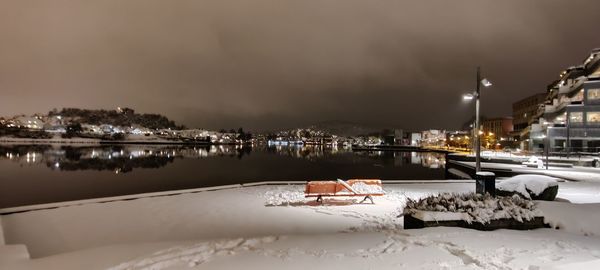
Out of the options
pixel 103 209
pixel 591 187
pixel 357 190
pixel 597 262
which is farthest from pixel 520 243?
pixel 591 187

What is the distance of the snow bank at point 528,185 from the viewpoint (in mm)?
15195

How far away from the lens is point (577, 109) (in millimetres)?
66125

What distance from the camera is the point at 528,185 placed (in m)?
15.5

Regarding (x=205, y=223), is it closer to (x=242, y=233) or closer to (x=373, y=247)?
(x=242, y=233)

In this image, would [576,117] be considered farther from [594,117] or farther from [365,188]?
[365,188]

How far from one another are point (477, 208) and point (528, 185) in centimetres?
679

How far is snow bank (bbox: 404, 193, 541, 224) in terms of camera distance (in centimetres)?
996

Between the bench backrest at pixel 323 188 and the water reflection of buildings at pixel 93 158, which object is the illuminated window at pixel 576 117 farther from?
the bench backrest at pixel 323 188

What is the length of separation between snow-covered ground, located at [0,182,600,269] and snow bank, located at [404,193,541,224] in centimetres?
47

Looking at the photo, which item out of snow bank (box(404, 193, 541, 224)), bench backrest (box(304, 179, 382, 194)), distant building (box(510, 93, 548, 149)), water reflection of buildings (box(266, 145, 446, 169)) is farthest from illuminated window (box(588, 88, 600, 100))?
snow bank (box(404, 193, 541, 224))

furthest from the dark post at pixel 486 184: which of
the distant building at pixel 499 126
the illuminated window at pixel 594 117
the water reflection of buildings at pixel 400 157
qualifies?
the distant building at pixel 499 126

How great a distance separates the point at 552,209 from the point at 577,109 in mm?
67692

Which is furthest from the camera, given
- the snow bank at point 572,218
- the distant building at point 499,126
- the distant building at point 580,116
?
the distant building at point 499,126

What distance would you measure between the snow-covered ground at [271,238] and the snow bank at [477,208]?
0.47m
